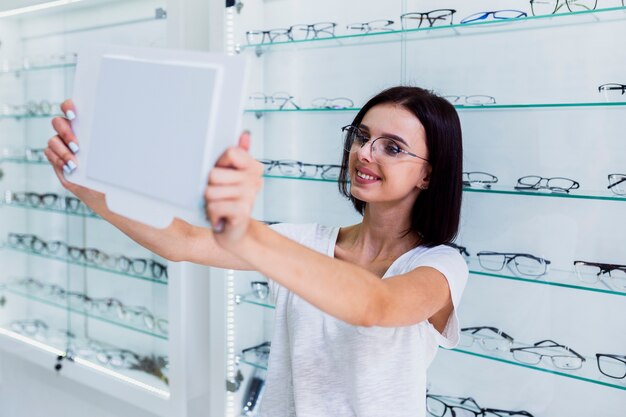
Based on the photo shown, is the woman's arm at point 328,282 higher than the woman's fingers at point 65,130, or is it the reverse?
the woman's fingers at point 65,130

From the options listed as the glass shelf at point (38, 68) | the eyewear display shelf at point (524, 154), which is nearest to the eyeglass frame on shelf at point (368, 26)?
the eyewear display shelf at point (524, 154)

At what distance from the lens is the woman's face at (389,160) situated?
49.4 inches

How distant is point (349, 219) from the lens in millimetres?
1798

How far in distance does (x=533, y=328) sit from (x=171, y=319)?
109 centimetres

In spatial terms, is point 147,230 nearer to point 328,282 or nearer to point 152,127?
point 152,127

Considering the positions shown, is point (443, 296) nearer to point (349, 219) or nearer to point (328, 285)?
point (328, 285)

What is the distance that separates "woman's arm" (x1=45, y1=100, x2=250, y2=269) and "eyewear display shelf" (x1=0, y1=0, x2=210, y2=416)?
67 centimetres

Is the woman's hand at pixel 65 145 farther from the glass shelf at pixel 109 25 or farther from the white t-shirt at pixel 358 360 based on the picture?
the glass shelf at pixel 109 25

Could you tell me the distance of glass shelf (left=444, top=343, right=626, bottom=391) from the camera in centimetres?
133

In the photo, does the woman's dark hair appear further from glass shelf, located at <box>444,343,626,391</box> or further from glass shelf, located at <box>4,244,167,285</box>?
glass shelf, located at <box>4,244,167,285</box>

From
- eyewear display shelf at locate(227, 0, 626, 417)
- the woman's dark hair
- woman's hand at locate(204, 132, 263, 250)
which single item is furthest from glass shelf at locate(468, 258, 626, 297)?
woman's hand at locate(204, 132, 263, 250)

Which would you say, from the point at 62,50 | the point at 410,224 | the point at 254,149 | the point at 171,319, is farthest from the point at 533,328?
the point at 62,50

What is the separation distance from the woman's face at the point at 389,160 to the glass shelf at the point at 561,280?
37cm

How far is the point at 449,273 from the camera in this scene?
1145 millimetres
